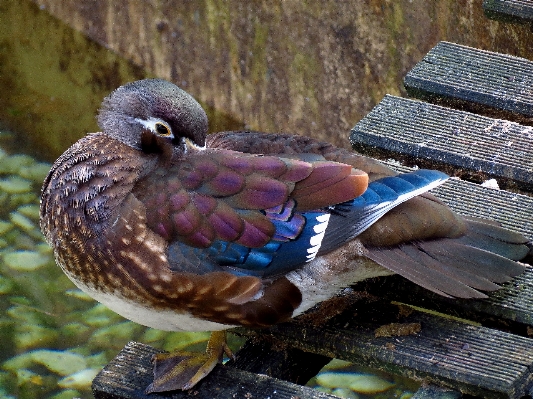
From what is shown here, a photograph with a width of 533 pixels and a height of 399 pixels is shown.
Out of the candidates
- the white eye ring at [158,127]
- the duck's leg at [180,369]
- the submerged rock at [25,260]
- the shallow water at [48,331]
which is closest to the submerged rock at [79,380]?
the shallow water at [48,331]

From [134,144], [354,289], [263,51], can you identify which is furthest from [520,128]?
[263,51]

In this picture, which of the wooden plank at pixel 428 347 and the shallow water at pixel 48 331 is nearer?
the wooden plank at pixel 428 347

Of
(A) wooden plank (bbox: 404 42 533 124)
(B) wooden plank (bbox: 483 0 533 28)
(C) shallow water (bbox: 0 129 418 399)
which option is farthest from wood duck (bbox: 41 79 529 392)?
(C) shallow water (bbox: 0 129 418 399)

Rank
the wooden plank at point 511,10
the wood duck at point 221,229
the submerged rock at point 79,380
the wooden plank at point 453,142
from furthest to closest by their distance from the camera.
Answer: the submerged rock at point 79,380, the wooden plank at point 511,10, the wooden plank at point 453,142, the wood duck at point 221,229

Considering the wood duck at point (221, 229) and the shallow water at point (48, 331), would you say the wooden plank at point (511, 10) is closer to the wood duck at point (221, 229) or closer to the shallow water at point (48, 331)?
the wood duck at point (221, 229)

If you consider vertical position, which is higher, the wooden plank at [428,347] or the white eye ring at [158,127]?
the white eye ring at [158,127]

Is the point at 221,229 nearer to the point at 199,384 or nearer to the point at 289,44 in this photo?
the point at 199,384

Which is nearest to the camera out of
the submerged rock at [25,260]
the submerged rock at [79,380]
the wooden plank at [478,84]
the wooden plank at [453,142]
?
the wooden plank at [453,142]

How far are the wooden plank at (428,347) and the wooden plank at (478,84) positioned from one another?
601 mm

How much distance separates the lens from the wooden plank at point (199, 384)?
5.34 feet

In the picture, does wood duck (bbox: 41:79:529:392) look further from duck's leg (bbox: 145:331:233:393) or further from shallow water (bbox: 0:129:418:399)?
shallow water (bbox: 0:129:418:399)

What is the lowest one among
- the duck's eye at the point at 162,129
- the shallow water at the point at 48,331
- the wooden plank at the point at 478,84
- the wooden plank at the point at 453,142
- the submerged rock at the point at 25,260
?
the shallow water at the point at 48,331

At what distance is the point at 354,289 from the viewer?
191cm

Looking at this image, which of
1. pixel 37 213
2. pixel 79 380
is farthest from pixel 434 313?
pixel 37 213
